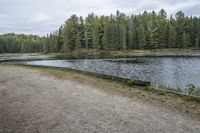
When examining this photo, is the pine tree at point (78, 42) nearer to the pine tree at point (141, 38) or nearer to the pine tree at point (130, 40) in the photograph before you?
the pine tree at point (130, 40)

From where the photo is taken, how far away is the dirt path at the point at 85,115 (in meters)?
7.23

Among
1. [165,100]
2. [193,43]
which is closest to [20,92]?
[165,100]

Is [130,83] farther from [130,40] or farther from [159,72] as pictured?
[130,40]

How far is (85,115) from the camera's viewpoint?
858cm

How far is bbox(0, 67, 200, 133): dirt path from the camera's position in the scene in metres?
7.23

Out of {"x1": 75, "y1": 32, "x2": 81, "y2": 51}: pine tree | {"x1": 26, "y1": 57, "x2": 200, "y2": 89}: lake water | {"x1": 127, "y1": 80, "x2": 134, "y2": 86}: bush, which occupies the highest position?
{"x1": 75, "y1": 32, "x2": 81, "y2": 51}: pine tree

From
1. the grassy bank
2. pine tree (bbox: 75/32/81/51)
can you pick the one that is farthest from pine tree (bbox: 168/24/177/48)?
the grassy bank

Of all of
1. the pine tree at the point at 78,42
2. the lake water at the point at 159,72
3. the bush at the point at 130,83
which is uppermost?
the pine tree at the point at 78,42

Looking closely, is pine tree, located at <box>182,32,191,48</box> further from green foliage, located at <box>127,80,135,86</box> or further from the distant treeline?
green foliage, located at <box>127,80,135,86</box>

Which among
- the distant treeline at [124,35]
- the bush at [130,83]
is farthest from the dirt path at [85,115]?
the distant treeline at [124,35]

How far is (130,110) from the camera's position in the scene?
9117 millimetres

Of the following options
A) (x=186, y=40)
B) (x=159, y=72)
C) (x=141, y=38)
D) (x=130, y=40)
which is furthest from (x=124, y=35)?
(x=159, y=72)

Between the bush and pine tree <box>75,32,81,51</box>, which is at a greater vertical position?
pine tree <box>75,32,81,51</box>

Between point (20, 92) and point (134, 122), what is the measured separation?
8.12 metres
